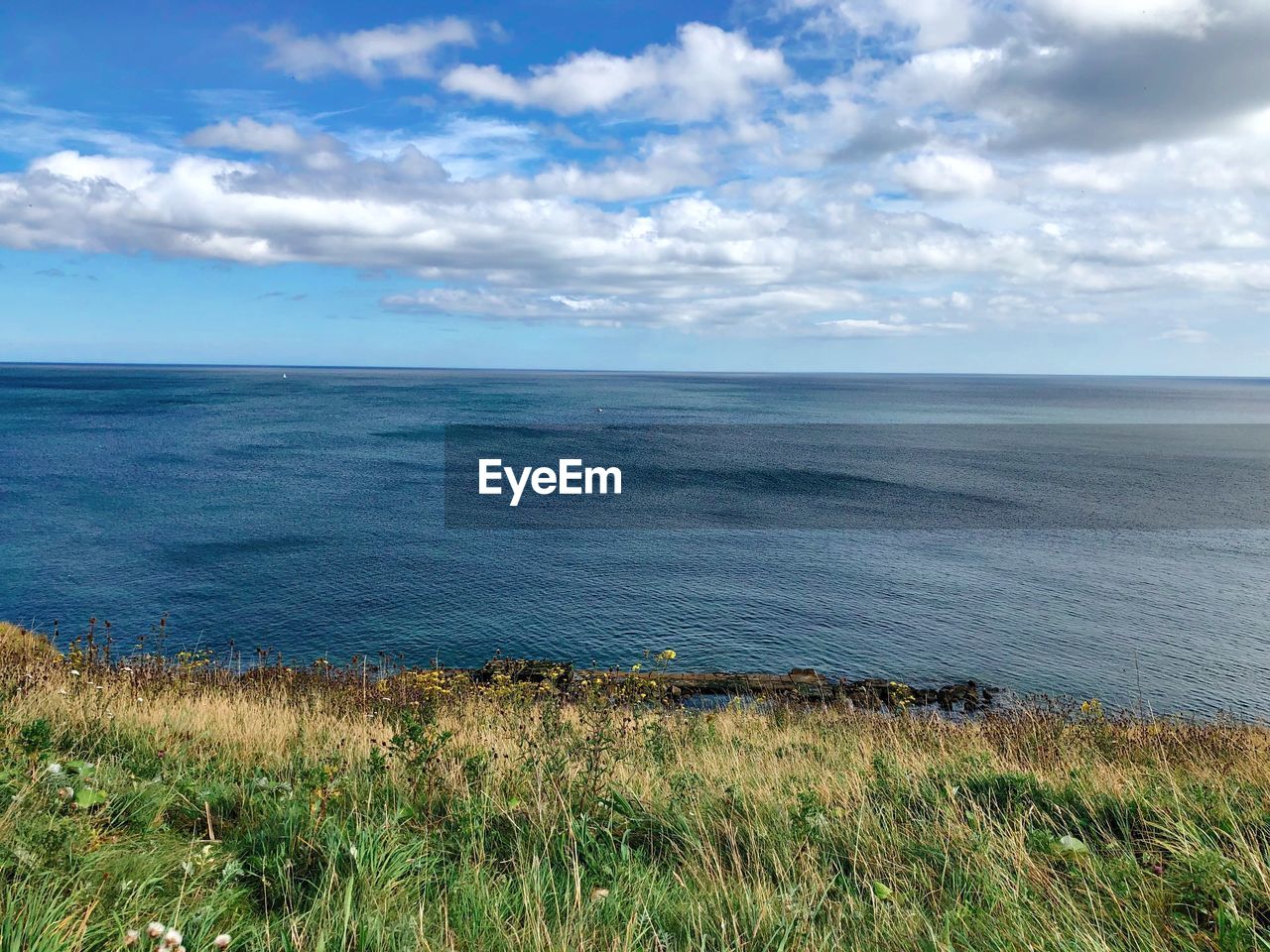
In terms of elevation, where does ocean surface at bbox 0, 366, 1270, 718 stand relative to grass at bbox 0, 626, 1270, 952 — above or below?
below

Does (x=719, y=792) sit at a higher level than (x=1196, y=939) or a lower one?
lower

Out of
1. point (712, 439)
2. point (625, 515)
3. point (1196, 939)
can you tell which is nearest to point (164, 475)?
point (625, 515)

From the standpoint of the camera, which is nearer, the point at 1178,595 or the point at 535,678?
the point at 535,678

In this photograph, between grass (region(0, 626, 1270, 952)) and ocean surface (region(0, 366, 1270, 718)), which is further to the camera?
ocean surface (region(0, 366, 1270, 718))

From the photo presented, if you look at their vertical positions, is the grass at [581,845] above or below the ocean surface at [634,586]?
above

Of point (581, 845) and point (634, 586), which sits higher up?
point (581, 845)

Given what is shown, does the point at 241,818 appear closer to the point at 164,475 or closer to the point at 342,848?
the point at 342,848

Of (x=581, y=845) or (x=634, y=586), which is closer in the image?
(x=581, y=845)

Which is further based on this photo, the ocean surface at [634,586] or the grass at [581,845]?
the ocean surface at [634,586]
